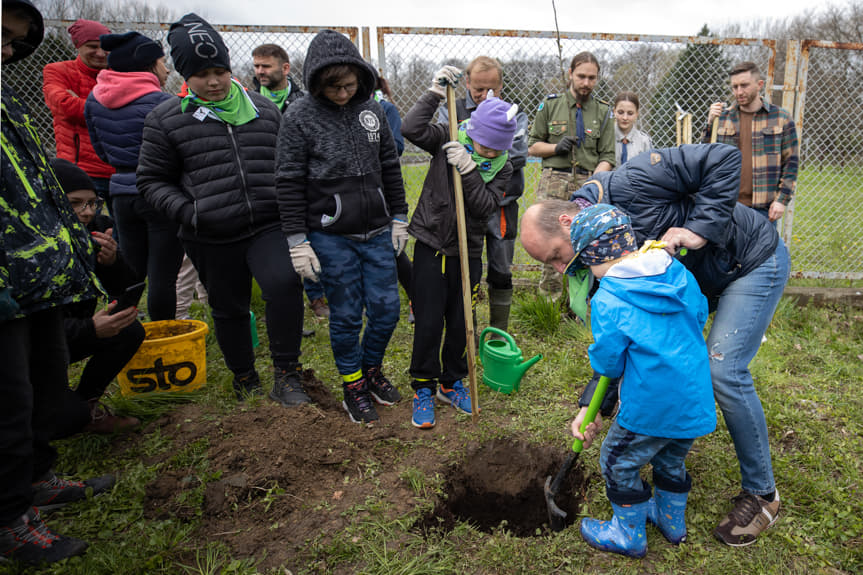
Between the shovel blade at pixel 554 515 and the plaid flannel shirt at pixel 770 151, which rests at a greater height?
the plaid flannel shirt at pixel 770 151

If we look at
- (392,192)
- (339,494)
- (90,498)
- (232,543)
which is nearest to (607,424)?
(339,494)

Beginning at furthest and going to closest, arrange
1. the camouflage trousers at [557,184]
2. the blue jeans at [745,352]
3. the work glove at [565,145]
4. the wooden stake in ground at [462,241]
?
1. the camouflage trousers at [557,184]
2. the work glove at [565,145]
3. the wooden stake in ground at [462,241]
4. the blue jeans at [745,352]

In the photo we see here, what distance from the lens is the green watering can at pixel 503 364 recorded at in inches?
134

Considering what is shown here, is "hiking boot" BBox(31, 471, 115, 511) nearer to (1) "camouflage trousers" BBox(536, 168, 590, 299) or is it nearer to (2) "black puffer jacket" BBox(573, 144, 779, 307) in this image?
(2) "black puffer jacket" BBox(573, 144, 779, 307)

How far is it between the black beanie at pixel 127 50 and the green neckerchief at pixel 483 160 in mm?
Answer: 2206

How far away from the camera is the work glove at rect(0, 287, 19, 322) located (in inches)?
68.1

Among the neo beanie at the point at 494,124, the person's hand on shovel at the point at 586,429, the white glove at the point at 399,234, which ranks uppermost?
the neo beanie at the point at 494,124

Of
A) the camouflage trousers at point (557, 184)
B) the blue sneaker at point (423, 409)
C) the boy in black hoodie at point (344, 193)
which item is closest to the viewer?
the boy in black hoodie at point (344, 193)

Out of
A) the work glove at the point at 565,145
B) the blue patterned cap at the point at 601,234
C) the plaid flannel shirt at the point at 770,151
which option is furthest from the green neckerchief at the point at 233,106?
the plaid flannel shirt at the point at 770,151

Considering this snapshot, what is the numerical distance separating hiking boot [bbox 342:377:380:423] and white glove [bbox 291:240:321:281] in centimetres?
75

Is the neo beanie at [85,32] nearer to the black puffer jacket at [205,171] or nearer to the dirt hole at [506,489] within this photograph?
the black puffer jacket at [205,171]

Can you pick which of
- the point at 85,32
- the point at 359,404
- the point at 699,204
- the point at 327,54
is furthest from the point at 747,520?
the point at 85,32

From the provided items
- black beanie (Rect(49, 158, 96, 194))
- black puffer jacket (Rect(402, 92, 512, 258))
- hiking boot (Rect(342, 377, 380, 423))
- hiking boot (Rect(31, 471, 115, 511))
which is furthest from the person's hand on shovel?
black beanie (Rect(49, 158, 96, 194))

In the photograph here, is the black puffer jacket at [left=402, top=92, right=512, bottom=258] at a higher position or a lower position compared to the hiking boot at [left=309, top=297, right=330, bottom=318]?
higher
